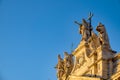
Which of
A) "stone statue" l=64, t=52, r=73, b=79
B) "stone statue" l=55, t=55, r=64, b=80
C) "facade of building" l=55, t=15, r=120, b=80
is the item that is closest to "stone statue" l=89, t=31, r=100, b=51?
"facade of building" l=55, t=15, r=120, b=80


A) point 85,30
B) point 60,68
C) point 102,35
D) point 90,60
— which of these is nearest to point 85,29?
point 85,30

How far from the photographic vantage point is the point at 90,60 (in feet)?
111

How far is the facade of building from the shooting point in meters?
31.3

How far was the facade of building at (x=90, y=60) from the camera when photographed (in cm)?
3133

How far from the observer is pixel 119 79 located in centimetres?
2895

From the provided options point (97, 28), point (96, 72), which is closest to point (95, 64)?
point (96, 72)

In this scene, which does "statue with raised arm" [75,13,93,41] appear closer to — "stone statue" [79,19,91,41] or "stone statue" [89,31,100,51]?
"stone statue" [79,19,91,41]

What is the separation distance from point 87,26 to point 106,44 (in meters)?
5.58

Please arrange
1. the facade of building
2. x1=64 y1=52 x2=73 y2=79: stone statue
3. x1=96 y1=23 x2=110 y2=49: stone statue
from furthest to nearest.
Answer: x1=64 y1=52 x2=73 y2=79: stone statue < x1=96 y1=23 x2=110 y2=49: stone statue < the facade of building

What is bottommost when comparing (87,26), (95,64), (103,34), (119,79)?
(119,79)

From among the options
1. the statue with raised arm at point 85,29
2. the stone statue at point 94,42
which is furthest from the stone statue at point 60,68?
the stone statue at point 94,42

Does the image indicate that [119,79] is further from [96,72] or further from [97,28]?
[97,28]

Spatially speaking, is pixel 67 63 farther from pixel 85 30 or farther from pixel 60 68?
pixel 85 30

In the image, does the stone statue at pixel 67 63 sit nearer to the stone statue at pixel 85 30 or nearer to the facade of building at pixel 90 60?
the facade of building at pixel 90 60
